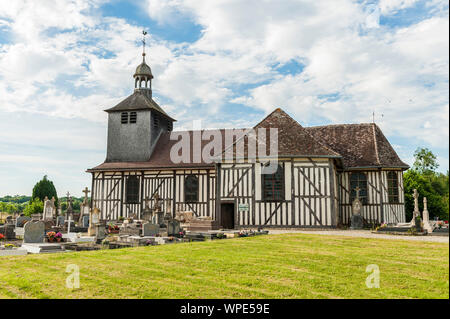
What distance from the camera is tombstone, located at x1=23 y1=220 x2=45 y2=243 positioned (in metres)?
10.4

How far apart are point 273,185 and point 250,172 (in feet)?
4.50

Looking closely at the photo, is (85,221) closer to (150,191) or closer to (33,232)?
(150,191)

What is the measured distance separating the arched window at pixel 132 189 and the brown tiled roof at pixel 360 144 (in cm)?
1238

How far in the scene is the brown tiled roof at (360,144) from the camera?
20.1m

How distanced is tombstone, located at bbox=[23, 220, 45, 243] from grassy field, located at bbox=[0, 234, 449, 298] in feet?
9.70

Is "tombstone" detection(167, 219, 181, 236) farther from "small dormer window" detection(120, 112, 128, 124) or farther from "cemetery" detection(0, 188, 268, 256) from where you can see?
"small dormer window" detection(120, 112, 128, 124)

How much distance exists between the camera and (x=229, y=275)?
18.4ft

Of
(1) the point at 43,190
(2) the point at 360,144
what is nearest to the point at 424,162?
(2) the point at 360,144

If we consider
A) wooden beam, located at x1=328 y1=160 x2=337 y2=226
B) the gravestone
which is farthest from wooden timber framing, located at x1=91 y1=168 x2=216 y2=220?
the gravestone

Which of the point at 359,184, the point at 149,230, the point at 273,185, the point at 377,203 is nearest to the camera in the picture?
the point at 149,230

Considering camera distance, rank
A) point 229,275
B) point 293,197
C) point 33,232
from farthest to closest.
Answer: point 293,197 → point 33,232 → point 229,275

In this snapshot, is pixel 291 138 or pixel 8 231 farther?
pixel 291 138

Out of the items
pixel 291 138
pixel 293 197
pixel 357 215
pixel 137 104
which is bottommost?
pixel 357 215
